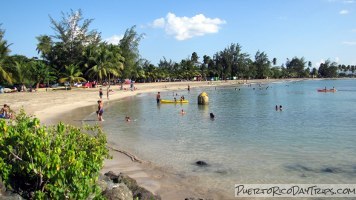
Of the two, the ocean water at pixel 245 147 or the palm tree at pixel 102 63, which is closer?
the ocean water at pixel 245 147

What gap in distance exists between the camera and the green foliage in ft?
19.0

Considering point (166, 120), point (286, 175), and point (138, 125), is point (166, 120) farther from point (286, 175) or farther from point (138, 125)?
point (286, 175)

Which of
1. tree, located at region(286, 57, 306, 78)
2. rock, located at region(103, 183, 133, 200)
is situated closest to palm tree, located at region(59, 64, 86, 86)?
rock, located at region(103, 183, 133, 200)

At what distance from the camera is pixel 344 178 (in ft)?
39.7

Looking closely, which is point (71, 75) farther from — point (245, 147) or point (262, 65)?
point (262, 65)

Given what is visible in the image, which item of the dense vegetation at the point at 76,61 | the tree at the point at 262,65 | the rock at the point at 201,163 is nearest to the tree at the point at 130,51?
the dense vegetation at the point at 76,61

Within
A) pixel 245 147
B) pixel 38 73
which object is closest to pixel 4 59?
pixel 38 73

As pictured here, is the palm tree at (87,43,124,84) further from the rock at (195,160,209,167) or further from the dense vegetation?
the rock at (195,160,209,167)

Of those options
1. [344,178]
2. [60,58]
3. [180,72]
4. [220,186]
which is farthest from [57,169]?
[180,72]

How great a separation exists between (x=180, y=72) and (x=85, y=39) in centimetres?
4812

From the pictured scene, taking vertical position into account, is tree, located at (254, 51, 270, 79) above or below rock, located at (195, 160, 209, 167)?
above

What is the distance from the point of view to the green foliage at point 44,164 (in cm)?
580

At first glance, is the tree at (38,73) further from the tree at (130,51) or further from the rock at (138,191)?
the rock at (138,191)

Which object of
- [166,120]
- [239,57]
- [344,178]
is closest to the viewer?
[344,178]
